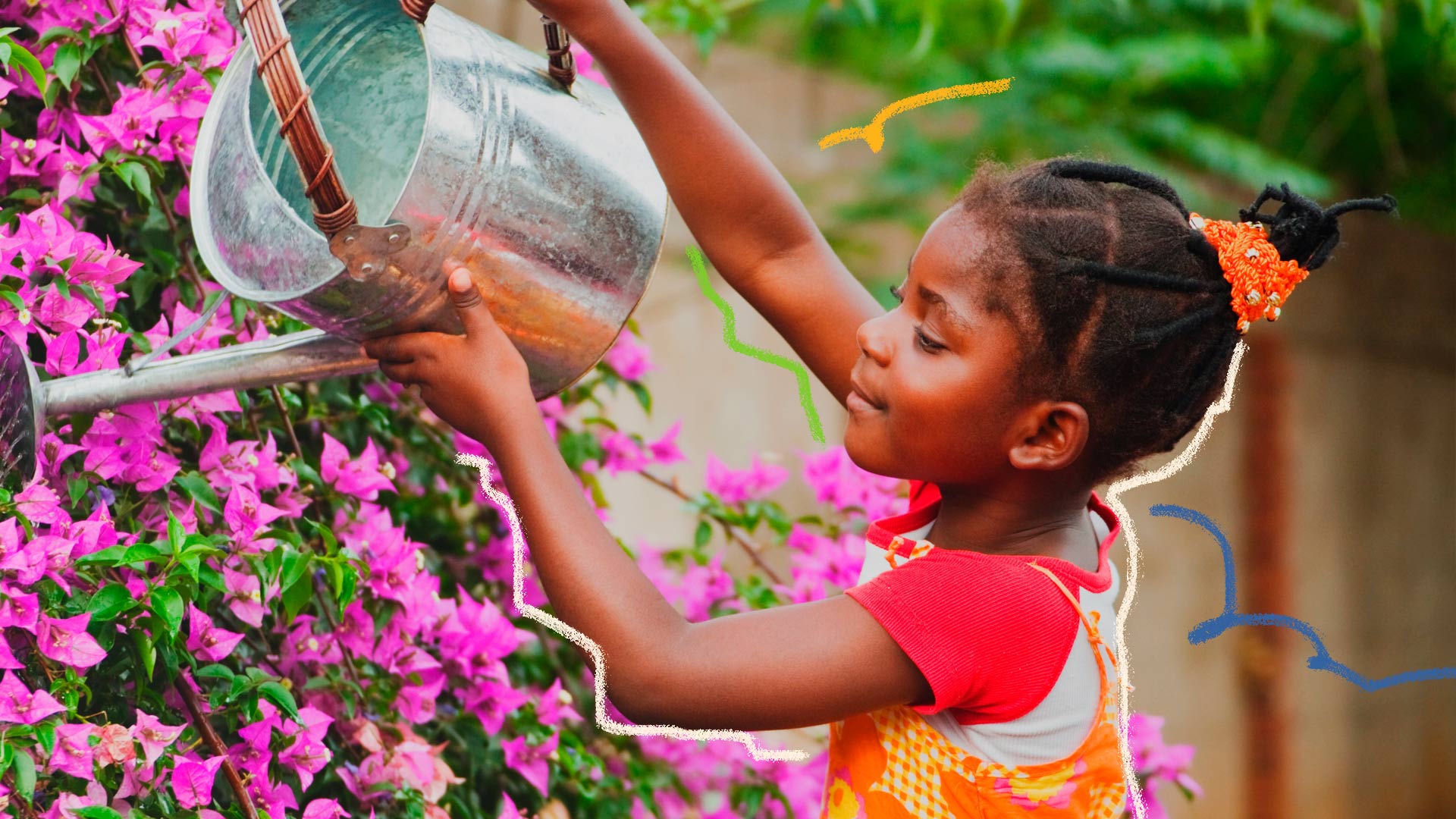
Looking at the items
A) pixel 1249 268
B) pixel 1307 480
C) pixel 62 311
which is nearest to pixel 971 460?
pixel 1249 268

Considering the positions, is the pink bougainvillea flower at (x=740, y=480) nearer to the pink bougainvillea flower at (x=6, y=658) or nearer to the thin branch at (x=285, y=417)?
the thin branch at (x=285, y=417)

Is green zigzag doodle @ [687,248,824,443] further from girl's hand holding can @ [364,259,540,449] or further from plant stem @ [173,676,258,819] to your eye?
plant stem @ [173,676,258,819]

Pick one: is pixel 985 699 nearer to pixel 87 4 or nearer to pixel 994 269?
pixel 994 269

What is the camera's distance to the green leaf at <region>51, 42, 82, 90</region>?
4.56 ft

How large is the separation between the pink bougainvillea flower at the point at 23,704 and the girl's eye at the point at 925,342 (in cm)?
76

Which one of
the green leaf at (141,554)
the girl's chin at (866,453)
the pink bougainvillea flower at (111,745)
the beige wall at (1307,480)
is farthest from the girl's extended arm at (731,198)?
the beige wall at (1307,480)

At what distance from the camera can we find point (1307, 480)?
568cm

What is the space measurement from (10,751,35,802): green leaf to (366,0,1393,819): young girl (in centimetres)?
42

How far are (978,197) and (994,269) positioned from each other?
0.29 feet

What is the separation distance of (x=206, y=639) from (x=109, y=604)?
0.49 ft

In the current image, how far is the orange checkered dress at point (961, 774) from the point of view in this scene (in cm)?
126

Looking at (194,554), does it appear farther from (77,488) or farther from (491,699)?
(491,699)

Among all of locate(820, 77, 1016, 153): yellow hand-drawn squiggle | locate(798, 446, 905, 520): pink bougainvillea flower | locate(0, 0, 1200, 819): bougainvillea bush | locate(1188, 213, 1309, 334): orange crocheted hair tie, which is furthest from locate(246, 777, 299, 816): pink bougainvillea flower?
locate(798, 446, 905, 520): pink bougainvillea flower

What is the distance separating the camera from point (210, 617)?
1.42m
